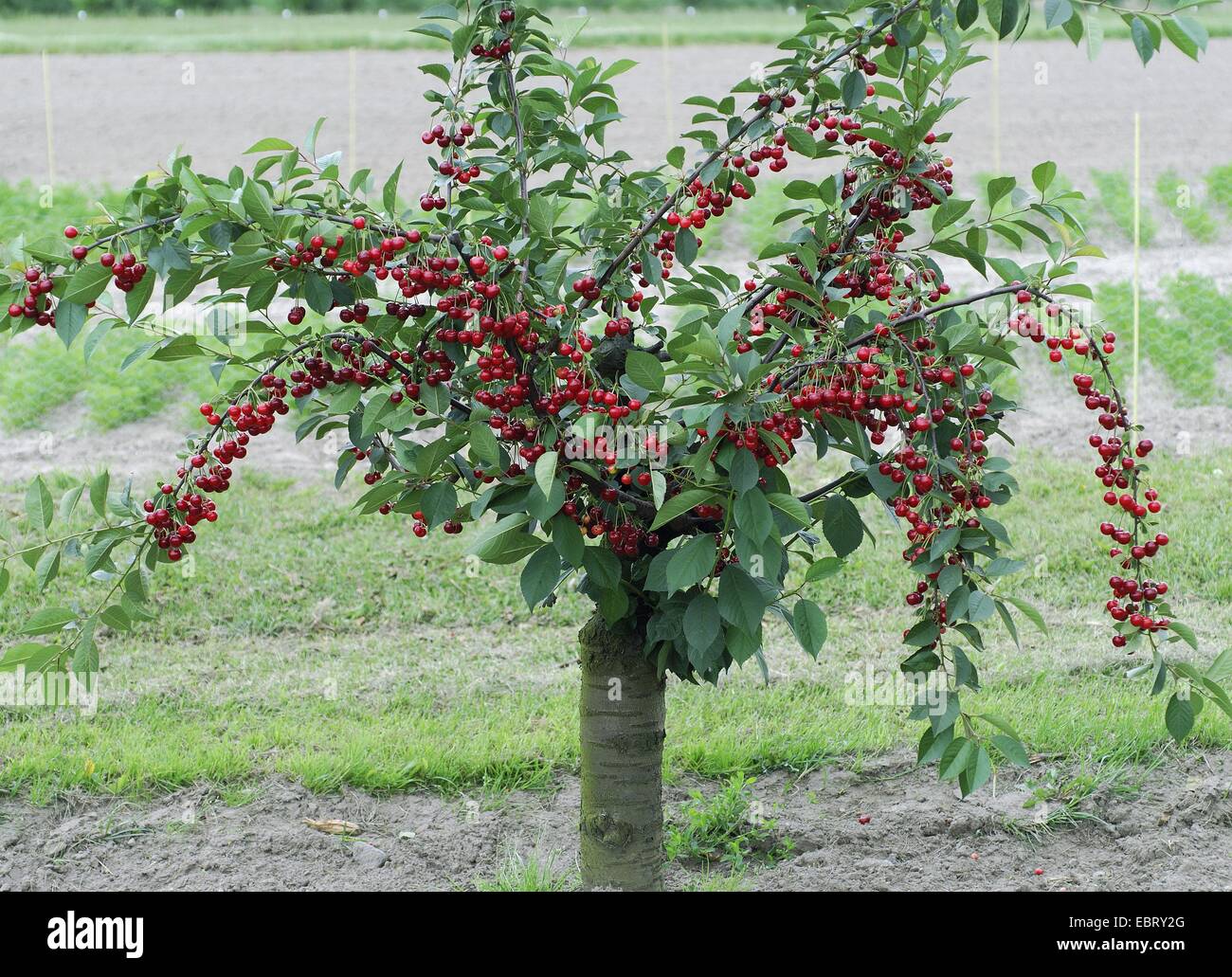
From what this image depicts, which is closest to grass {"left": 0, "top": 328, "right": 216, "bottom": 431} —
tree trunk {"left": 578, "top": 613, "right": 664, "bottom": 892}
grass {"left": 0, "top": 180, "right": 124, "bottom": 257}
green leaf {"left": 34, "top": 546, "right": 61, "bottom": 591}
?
grass {"left": 0, "top": 180, "right": 124, "bottom": 257}

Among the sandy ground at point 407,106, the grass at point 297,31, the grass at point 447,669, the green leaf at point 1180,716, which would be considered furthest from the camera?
the grass at point 297,31

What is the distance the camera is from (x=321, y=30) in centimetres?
1455

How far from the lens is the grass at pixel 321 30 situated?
12930 mm

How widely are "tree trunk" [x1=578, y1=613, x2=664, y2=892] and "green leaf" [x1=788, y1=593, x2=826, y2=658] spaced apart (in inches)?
21.8

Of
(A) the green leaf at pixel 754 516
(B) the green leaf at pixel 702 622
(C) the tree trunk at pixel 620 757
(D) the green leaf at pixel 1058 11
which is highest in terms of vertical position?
(D) the green leaf at pixel 1058 11

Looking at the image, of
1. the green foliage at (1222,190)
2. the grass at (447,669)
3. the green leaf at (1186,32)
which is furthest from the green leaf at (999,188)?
the green foliage at (1222,190)

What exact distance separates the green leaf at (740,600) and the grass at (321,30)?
982 centimetres

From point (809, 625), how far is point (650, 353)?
0.61m

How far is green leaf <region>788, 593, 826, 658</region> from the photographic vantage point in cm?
243

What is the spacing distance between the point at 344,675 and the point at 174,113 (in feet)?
25.8

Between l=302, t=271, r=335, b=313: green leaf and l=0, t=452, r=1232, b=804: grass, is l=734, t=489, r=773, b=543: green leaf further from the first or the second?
l=0, t=452, r=1232, b=804: grass

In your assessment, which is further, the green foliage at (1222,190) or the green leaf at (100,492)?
the green foliage at (1222,190)

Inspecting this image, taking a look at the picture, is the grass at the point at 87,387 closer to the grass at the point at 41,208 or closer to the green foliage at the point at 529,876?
the grass at the point at 41,208

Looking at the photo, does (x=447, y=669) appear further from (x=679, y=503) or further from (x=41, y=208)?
(x=41, y=208)
